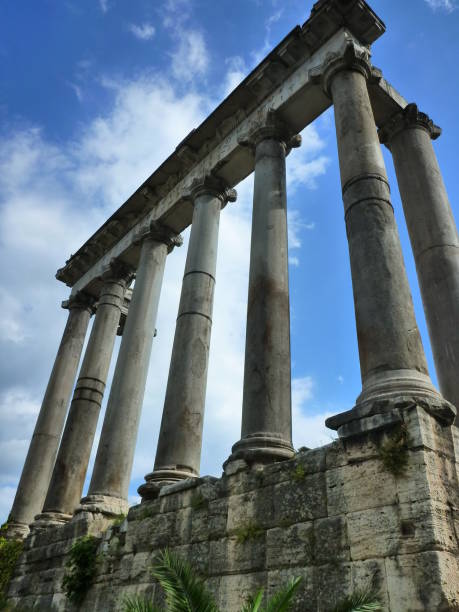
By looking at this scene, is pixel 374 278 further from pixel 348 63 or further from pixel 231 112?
pixel 231 112

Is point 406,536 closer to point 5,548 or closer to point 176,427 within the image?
point 176,427

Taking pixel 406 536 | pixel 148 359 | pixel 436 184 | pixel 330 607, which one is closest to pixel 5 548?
pixel 148 359

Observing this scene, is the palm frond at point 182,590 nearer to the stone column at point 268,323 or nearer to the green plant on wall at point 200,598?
the green plant on wall at point 200,598

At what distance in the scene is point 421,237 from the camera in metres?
15.2

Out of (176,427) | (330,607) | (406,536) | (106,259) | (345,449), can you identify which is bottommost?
(330,607)

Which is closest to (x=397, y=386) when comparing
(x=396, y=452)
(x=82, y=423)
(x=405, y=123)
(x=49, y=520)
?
(x=396, y=452)

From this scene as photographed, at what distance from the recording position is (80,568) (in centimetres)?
1445

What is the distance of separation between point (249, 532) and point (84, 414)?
42.4 feet

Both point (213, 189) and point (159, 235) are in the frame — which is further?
Answer: point (159, 235)

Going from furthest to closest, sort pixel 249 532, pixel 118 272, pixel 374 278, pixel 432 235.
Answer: pixel 118 272, pixel 432 235, pixel 374 278, pixel 249 532

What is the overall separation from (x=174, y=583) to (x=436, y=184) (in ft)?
42.6

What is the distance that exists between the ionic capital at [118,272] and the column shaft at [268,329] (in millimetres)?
10683

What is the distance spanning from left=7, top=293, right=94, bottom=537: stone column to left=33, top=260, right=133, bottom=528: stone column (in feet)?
7.81

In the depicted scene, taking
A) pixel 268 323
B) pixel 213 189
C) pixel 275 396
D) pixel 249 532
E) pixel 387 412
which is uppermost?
pixel 213 189
